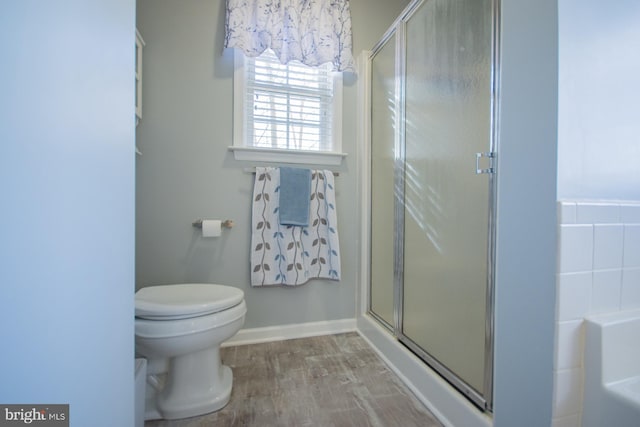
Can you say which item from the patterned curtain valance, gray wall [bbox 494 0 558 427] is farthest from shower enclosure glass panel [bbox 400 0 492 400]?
the patterned curtain valance

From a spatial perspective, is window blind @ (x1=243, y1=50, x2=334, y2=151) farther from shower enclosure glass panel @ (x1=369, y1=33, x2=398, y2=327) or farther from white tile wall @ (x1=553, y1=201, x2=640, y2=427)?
white tile wall @ (x1=553, y1=201, x2=640, y2=427)

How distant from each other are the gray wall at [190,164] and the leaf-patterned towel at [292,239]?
3.7 inches

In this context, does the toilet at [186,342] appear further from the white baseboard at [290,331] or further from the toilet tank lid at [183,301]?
the white baseboard at [290,331]

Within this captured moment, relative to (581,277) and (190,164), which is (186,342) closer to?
(190,164)

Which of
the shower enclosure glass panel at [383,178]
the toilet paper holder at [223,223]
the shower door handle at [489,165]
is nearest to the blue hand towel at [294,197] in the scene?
the toilet paper holder at [223,223]

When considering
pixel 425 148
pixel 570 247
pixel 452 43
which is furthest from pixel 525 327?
pixel 452 43

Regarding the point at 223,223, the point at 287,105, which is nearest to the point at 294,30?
the point at 287,105

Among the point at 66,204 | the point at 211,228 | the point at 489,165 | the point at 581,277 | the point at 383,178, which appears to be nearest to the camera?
the point at 66,204

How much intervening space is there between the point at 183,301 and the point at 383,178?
1.28m

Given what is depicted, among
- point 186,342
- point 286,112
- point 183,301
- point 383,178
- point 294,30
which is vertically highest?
point 294,30

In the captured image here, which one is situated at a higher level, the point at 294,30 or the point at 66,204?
the point at 294,30

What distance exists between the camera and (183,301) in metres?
1.17

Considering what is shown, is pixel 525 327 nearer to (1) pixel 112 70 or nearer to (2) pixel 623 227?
(2) pixel 623 227

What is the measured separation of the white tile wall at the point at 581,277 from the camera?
0.67 metres
